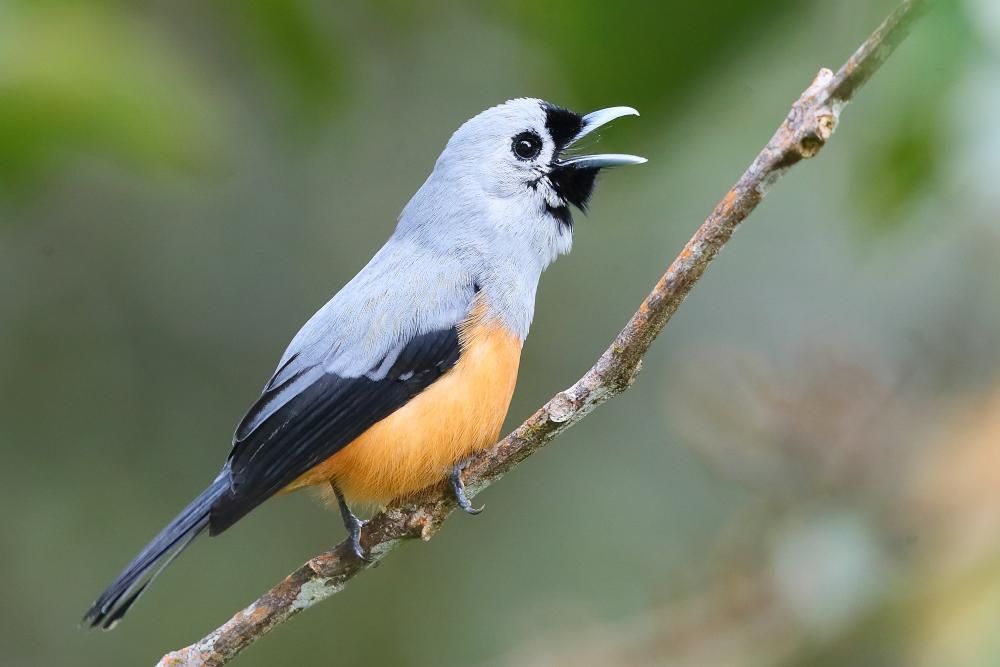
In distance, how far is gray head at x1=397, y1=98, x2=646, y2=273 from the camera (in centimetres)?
433

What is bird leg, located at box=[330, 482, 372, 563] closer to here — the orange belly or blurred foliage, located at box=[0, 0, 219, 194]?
the orange belly

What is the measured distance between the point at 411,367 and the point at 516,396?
3.70 m

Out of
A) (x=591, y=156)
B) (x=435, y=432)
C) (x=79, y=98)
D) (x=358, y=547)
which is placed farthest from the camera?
(x=591, y=156)

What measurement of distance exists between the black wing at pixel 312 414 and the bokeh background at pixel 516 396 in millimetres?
833

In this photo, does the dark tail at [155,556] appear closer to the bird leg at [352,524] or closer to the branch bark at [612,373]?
the bird leg at [352,524]

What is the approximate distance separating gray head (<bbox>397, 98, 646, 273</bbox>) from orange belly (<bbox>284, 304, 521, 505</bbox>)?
1.44 ft

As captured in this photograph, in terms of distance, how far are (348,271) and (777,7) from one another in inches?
229

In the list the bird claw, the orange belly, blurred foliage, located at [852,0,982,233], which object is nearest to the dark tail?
the orange belly

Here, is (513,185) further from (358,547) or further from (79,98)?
(79,98)

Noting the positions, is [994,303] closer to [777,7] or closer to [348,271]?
[777,7]

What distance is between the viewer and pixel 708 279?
306 inches

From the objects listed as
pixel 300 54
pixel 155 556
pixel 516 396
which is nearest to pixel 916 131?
pixel 300 54

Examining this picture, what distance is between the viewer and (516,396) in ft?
24.9

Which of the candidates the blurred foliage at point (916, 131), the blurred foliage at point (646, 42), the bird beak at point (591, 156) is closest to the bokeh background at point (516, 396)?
the bird beak at point (591, 156)
